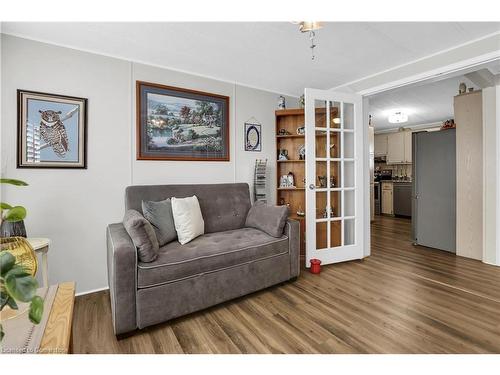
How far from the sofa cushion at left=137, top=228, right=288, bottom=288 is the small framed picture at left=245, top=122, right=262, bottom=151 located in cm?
123

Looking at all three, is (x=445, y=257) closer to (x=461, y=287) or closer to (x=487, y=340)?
(x=461, y=287)

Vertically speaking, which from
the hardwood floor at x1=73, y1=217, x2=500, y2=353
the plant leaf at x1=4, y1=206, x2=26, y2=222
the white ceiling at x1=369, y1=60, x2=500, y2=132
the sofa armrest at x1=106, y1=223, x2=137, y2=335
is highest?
the white ceiling at x1=369, y1=60, x2=500, y2=132

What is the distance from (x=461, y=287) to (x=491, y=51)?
2.12m

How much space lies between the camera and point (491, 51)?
219 centimetres

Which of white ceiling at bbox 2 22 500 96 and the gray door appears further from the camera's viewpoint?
the gray door

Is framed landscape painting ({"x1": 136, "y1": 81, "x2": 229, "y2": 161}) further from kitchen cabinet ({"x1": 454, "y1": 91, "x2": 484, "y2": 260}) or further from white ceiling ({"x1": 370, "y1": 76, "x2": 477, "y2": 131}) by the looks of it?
kitchen cabinet ({"x1": 454, "y1": 91, "x2": 484, "y2": 260})

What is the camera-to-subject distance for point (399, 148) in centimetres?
655

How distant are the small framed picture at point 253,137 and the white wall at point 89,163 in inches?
36.3

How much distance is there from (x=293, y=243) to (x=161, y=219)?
129 cm

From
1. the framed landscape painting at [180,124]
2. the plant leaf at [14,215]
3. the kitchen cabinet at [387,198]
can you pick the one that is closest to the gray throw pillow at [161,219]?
the framed landscape painting at [180,124]

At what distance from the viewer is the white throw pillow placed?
2285 millimetres

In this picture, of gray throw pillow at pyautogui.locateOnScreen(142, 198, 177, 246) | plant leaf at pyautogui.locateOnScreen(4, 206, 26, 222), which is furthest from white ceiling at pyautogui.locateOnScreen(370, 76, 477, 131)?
plant leaf at pyautogui.locateOnScreen(4, 206, 26, 222)

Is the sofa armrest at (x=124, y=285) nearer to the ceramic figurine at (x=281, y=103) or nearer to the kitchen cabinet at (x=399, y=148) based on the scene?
the ceramic figurine at (x=281, y=103)
